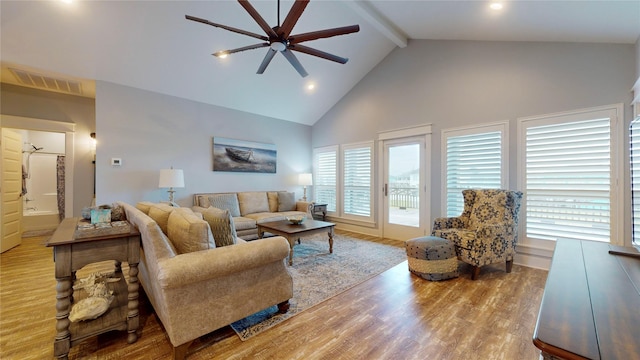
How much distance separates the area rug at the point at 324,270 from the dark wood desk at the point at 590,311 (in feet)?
6.03

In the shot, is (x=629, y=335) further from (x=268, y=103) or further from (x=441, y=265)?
(x=268, y=103)

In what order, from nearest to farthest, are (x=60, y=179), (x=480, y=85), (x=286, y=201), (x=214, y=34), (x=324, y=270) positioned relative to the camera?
1. (x=324, y=270)
2. (x=214, y=34)
3. (x=480, y=85)
4. (x=286, y=201)
5. (x=60, y=179)

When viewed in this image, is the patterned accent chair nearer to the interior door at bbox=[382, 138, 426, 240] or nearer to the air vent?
the interior door at bbox=[382, 138, 426, 240]

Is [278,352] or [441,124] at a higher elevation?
[441,124]

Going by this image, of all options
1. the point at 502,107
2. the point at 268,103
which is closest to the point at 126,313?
the point at 268,103

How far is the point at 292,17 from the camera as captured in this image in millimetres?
2121

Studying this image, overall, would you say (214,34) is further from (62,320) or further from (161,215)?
(62,320)

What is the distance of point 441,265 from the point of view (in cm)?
291

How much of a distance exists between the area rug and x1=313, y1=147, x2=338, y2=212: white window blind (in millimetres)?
1463

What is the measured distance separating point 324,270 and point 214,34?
147 inches

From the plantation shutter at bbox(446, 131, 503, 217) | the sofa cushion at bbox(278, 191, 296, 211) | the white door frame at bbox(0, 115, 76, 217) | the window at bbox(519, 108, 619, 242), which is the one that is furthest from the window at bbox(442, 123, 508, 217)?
the white door frame at bbox(0, 115, 76, 217)

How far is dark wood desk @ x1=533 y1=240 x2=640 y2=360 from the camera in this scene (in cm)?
71

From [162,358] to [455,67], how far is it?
16.9 feet

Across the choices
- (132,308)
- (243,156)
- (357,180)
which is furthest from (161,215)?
(357,180)
